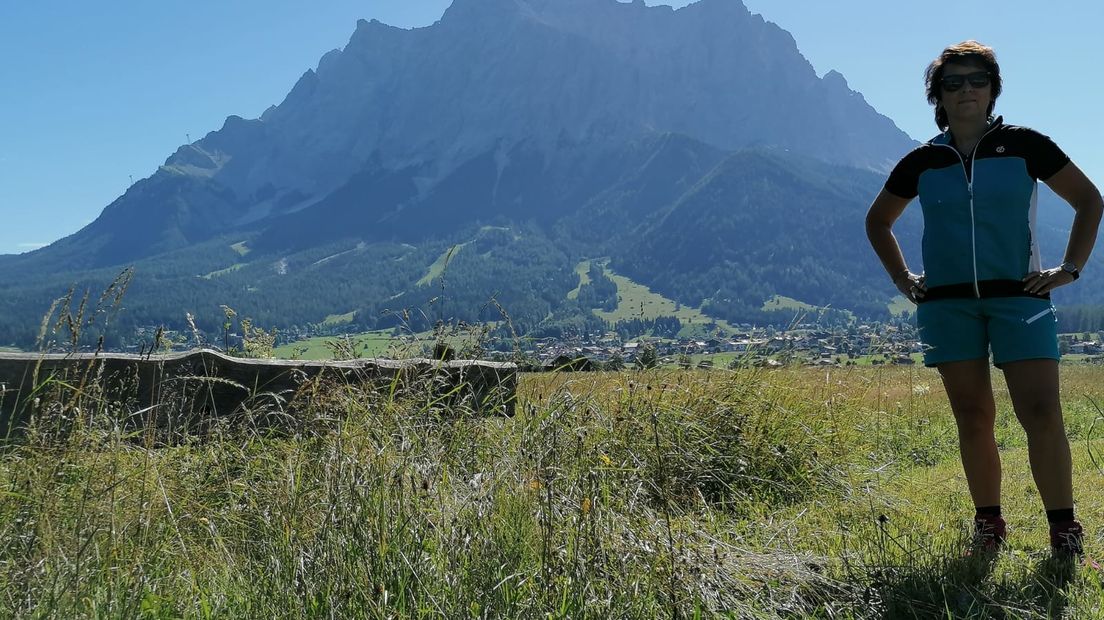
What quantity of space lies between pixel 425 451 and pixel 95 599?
4.73ft

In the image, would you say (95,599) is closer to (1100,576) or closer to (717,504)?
(717,504)

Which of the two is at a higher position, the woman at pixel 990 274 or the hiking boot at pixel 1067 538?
the woman at pixel 990 274

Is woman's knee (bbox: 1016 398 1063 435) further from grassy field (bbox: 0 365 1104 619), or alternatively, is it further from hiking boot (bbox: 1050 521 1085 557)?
grassy field (bbox: 0 365 1104 619)

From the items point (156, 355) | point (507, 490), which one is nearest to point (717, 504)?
point (507, 490)

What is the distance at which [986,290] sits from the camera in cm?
345

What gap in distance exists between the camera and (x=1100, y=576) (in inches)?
118

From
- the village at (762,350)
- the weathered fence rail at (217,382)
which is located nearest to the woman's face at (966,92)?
the village at (762,350)

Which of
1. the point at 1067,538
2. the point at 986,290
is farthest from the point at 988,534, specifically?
the point at 986,290

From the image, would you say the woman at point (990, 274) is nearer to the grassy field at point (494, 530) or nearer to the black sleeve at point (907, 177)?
the black sleeve at point (907, 177)

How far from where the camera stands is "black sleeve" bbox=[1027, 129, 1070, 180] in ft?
11.2

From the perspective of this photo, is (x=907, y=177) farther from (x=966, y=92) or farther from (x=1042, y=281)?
(x=1042, y=281)

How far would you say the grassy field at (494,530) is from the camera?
2633 millimetres

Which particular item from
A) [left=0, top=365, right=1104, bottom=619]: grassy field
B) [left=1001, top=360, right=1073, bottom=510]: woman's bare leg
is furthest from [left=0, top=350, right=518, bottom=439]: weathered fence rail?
[left=1001, top=360, right=1073, bottom=510]: woman's bare leg

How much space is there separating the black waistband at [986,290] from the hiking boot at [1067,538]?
91cm
